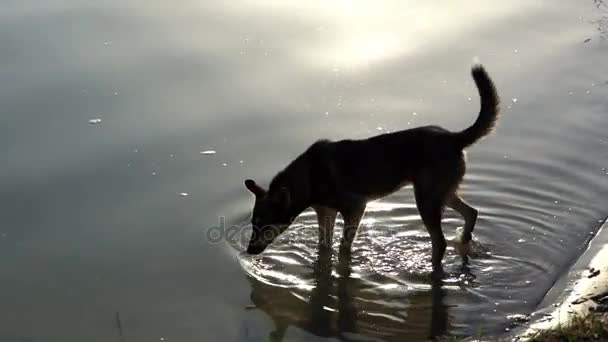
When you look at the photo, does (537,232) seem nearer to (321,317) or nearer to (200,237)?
(321,317)

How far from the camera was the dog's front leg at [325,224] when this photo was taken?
24.6ft

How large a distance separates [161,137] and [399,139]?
8.93 feet

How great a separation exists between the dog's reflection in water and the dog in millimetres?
481

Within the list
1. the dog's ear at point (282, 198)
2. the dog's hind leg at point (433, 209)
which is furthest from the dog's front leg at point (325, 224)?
the dog's hind leg at point (433, 209)

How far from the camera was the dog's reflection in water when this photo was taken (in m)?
6.29

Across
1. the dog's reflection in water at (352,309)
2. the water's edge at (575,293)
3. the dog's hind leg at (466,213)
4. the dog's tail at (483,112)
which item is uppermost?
the dog's tail at (483,112)

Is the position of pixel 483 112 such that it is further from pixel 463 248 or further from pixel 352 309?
pixel 352 309

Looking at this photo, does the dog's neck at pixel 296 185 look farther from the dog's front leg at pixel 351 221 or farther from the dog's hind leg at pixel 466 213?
the dog's hind leg at pixel 466 213

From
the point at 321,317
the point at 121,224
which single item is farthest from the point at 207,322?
the point at 121,224

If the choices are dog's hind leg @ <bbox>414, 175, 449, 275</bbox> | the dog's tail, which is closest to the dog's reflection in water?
dog's hind leg @ <bbox>414, 175, 449, 275</bbox>

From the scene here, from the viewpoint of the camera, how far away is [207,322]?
20.9 ft

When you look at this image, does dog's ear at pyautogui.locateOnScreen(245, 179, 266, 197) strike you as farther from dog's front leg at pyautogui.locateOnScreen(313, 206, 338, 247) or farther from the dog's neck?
dog's front leg at pyautogui.locateOnScreen(313, 206, 338, 247)

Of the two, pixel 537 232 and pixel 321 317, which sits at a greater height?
pixel 537 232

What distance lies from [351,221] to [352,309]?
0.98 metres
